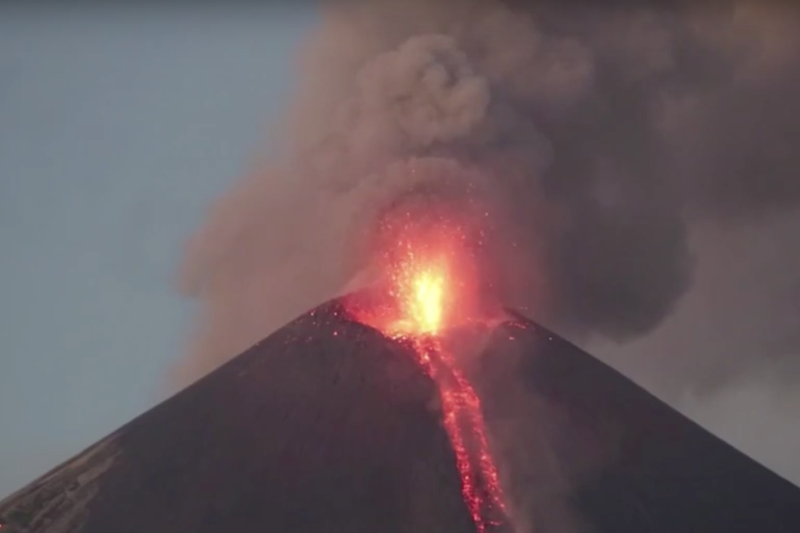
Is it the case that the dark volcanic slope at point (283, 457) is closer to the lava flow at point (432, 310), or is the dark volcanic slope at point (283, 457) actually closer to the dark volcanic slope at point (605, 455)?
the lava flow at point (432, 310)

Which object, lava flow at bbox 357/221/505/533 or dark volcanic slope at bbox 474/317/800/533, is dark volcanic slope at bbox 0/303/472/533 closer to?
lava flow at bbox 357/221/505/533

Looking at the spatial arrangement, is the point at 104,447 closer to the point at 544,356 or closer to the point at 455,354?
the point at 455,354

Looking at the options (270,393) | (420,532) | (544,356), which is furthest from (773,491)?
(270,393)

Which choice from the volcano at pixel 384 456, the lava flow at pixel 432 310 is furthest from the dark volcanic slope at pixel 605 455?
the lava flow at pixel 432 310

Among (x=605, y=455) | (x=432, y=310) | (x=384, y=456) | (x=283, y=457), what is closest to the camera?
(x=384, y=456)

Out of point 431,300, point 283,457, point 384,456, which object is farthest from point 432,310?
point 283,457

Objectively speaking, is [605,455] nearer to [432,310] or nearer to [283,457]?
[432,310]
